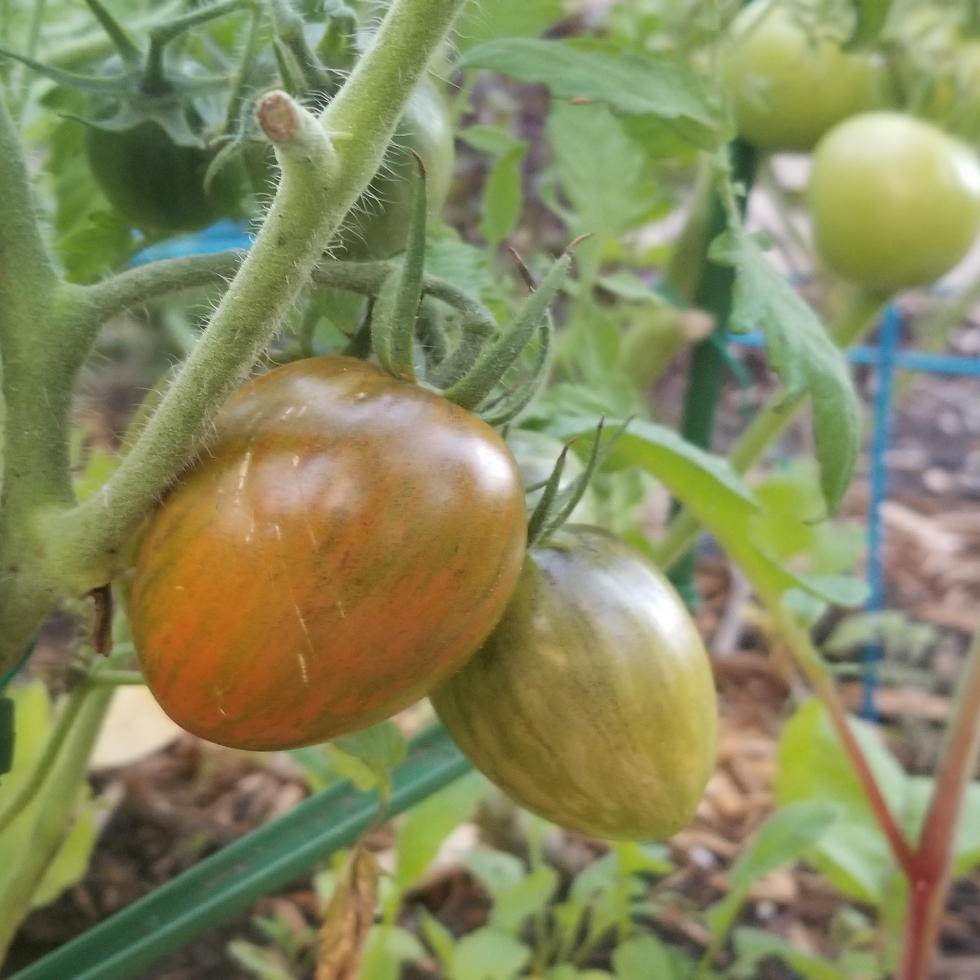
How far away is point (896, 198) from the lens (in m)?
0.72

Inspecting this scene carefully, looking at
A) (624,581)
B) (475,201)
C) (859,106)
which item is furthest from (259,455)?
(475,201)

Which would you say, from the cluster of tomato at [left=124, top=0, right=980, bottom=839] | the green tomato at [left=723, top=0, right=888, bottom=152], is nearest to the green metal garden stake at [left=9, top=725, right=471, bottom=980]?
the cluster of tomato at [left=124, top=0, right=980, bottom=839]

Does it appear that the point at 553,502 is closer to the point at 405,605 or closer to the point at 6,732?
the point at 405,605

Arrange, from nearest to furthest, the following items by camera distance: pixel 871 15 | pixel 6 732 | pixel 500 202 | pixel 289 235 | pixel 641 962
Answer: pixel 289 235 < pixel 6 732 < pixel 871 15 < pixel 500 202 < pixel 641 962

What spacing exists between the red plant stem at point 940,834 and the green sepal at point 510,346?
0.58 metres

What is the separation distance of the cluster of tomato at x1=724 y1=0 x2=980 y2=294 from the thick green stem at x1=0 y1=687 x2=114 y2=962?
0.60 meters

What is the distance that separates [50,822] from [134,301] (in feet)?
1.15

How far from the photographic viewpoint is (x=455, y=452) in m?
0.29

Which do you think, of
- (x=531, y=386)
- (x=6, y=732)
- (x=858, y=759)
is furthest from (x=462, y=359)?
(x=858, y=759)

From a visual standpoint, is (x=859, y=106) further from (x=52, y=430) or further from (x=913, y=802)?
(x=52, y=430)

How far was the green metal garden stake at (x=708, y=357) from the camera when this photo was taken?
33.7 inches

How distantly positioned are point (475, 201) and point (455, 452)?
1.57 meters

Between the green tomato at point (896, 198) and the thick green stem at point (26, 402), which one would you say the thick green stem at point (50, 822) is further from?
the green tomato at point (896, 198)

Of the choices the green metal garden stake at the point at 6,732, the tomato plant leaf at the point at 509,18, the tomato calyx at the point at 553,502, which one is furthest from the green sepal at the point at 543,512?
the tomato plant leaf at the point at 509,18
